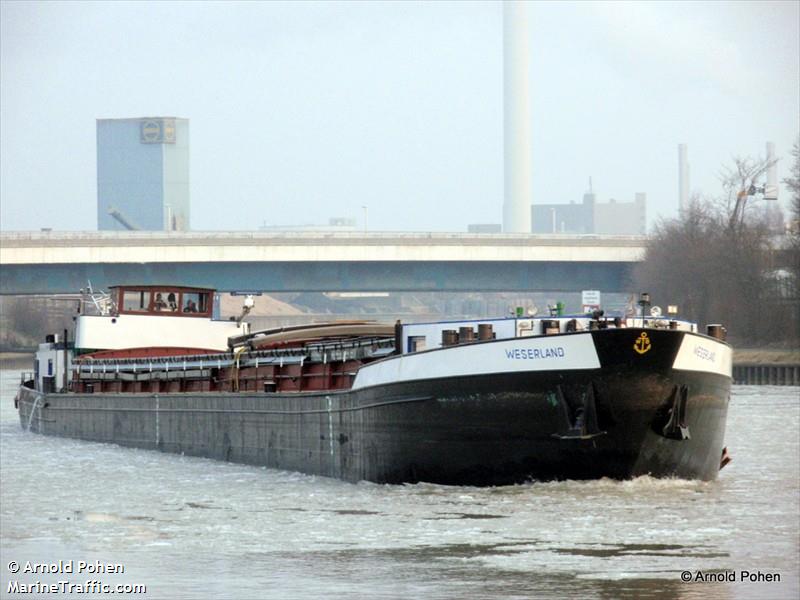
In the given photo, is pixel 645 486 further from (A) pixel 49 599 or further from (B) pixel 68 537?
(A) pixel 49 599

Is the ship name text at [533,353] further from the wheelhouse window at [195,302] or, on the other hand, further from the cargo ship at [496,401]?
the wheelhouse window at [195,302]

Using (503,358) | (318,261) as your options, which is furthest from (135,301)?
(318,261)

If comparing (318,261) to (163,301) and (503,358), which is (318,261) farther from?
(503,358)

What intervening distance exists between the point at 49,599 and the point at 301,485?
1171 cm

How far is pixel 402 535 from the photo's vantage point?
20.6 m

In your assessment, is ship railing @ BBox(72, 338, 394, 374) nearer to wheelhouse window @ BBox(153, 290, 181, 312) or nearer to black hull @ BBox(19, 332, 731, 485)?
black hull @ BBox(19, 332, 731, 485)

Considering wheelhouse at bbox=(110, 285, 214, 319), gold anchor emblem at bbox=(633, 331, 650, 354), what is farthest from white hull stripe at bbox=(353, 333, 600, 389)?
wheelhouse at bbox=(110, 285, 214, 319)

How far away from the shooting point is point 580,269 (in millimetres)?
95250

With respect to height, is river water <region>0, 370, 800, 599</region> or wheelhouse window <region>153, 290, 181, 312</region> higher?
wheelhouse window <region>153, 290, 181, 312</region>

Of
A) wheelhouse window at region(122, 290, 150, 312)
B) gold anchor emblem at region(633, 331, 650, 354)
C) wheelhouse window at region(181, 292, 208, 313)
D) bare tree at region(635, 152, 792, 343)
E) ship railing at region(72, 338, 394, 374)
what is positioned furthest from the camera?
bare tree at region(635, 152, 792, 343)

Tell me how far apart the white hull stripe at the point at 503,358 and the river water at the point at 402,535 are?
185 cm

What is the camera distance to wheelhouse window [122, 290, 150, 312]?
4288 cm

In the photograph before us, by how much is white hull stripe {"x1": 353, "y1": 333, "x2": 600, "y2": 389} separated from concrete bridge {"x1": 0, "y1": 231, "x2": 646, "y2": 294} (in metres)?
61.2

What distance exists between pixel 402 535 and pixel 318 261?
7028 centimetres
